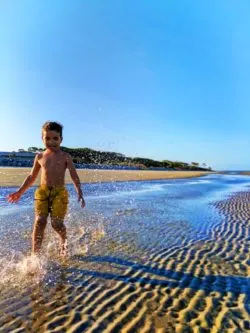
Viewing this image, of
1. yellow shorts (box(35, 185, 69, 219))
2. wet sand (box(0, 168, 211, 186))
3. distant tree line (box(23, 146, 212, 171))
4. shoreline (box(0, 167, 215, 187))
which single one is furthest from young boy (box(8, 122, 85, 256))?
distant tree line (box(23, 146, 212, 171))

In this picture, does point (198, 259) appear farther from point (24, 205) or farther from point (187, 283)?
point (24, 205)

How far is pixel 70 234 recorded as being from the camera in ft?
25.7

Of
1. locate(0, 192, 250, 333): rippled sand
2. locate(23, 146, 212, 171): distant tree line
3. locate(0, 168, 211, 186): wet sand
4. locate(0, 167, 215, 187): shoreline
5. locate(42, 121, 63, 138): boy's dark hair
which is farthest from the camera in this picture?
locate(23, 146, 212, 171): distant tree line

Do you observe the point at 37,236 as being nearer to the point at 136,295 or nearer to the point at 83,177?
the point at 136,295

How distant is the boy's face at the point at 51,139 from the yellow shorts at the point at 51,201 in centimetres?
68

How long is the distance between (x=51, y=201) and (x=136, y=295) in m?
2.22

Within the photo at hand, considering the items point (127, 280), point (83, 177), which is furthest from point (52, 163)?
point (83, 177)

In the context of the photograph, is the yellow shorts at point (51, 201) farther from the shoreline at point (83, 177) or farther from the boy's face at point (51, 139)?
the shoreline at point (83, 177)

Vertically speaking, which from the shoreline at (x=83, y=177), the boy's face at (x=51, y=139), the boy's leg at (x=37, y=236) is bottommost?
the shoreline at (x=83, y=177)

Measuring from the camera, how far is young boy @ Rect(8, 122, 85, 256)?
5.80 metres

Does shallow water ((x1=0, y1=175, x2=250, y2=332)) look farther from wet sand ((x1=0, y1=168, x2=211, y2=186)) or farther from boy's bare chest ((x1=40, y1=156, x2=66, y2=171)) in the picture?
wet sand ((x1=0, y1=168, x2=211, y2=186))

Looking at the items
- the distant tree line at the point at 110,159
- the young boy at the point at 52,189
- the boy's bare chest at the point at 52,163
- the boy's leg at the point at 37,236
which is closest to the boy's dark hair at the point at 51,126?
the young boy at the point at 52,189

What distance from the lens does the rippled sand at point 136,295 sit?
3668 mm

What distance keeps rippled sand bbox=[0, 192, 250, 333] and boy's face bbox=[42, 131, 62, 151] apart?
185 cm
